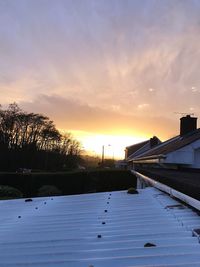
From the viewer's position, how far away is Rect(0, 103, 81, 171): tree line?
75.3 m

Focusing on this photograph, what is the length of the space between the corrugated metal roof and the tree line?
69262 millimetres

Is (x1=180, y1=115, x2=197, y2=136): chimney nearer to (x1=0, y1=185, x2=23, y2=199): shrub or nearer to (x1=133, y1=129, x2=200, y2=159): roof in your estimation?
(x1=133, y1=129, x2=200, y2=159): roof

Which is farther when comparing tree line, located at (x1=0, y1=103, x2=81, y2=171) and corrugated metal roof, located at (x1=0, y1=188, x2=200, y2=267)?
tree line, located at (x1=0, y1=103, x2=81, y2=171)

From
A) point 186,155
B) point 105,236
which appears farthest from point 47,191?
point 105,236

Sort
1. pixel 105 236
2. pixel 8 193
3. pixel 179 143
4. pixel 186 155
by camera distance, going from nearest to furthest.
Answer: pixel 105 236, pixel 186 155, pixel 179 143, pixel 8 193

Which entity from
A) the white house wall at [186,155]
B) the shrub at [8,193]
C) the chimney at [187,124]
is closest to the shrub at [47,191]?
the shrub at [8,193]

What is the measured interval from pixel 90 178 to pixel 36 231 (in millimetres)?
24231

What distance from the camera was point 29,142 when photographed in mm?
82125

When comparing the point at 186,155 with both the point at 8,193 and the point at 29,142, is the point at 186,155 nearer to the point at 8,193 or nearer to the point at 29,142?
the point at 8,193

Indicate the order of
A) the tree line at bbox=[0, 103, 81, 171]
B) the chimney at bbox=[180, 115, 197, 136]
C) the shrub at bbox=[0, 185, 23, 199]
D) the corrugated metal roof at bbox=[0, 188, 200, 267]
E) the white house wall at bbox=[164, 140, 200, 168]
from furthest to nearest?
the tree line at bbox=[0, 103, 81, 171]
the chimney at bbox=[180, 115, 197, 136]
the shrub at bbox=[0, 185, 23, 199]
the white house wall at bbox=[164, 140, 200, 168]
the corrugated metal roof at bbox=[0, 188, 200, 267]

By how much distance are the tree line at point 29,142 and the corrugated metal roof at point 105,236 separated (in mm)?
69262

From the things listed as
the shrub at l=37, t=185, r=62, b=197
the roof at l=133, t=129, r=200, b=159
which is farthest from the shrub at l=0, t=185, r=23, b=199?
the roof at l=133, t=129, r=200, b=159

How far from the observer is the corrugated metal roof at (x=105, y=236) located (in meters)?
3.41

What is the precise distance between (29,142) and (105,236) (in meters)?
78.9
